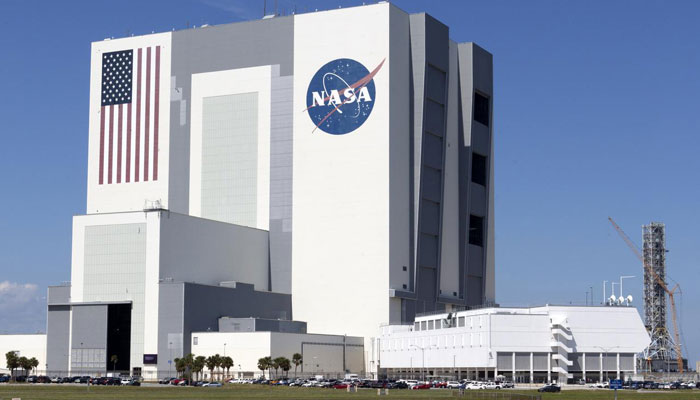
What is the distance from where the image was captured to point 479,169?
7677 inches

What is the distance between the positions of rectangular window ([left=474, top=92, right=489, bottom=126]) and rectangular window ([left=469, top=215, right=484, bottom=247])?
56.1 feet

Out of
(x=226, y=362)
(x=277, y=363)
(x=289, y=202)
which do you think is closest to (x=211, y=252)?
(x=289, y=202)

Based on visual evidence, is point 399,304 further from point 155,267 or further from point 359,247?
point 155,267

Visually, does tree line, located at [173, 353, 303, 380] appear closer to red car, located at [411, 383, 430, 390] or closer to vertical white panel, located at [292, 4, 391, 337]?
vertical white panel, located at [292, 4, 391, 337]

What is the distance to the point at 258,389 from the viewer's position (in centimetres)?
13275

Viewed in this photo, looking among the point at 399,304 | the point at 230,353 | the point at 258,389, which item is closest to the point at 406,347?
the point at 399,304

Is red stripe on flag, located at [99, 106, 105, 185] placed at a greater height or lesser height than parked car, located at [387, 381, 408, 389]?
greater

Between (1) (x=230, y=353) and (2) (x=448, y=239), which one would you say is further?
(2) (x=448, y=239)

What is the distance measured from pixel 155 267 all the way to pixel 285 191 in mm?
28429

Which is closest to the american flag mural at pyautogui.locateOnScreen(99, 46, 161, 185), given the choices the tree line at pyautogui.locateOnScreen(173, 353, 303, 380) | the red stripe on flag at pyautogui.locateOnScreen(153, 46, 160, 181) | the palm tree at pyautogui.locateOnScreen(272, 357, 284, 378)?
the red stripe on flag at pyautogui.locateOnScreen(153, 46, 160, 181)

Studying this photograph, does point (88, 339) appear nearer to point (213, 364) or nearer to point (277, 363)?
point (213, 364)

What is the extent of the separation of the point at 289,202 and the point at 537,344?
161 ft

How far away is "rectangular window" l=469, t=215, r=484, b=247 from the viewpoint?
630 feet

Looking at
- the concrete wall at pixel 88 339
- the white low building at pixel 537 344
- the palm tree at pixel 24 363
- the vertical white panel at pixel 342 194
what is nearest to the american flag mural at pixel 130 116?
the vertical white panel at pixel 342 194
